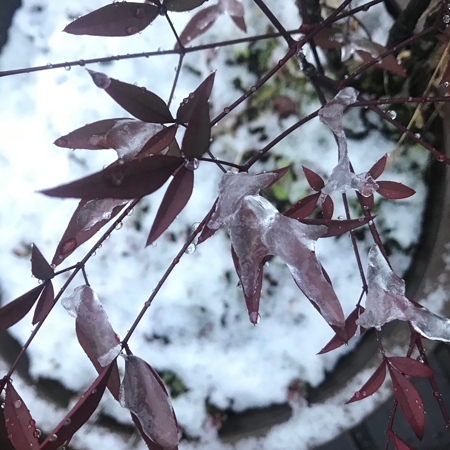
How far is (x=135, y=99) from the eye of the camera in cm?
31

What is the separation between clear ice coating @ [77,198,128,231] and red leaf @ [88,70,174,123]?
0.10 m

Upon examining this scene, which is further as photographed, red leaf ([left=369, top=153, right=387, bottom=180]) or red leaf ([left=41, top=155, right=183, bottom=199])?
red leaf ([left=369, top=153, right=387, bottom=180])

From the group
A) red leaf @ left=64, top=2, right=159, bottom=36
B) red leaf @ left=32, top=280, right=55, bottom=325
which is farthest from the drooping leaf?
red leaf @ left=64, top=2, right=159, bottom=36

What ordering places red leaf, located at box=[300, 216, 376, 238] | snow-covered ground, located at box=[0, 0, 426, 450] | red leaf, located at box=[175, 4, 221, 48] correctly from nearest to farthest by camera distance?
red leaf, located at box=[300, 216, 376, 238]
red leaf, located at box=[175, 4, 221, 48]
snow-covered ground, located at box=[0, 0, 426, 450]

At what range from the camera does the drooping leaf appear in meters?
0.37

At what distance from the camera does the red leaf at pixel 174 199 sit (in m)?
0.27

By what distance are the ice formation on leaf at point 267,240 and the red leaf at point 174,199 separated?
6 cm

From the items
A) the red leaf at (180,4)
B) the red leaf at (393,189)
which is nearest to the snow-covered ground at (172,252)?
the red leaf at (393,189)

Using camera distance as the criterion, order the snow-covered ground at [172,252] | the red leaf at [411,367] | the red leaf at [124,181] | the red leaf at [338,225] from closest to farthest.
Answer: the red leaf at [124,181] → the red leaf at [338,225] → the red leaf at [411,367] → the snow-covered ground at [172,252]

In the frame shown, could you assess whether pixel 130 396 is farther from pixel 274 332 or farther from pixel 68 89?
pixel 68 89

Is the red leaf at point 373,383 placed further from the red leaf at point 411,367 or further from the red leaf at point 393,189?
the red leaf at point 393,189

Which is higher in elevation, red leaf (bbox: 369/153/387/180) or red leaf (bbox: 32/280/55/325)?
red leaf (bbox: 32/280/55/325)

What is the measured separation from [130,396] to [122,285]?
608 mm

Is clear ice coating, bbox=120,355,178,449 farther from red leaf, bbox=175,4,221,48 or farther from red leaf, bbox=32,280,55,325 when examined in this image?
red leaf, bbox=175,4,221,48
